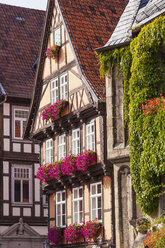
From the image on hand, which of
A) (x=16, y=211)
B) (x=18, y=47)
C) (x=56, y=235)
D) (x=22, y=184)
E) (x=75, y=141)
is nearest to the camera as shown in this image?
(x=75, y=141)

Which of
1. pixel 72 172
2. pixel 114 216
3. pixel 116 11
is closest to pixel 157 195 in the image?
pixel 114 216

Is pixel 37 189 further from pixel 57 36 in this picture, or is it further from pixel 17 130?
pixel 57 36

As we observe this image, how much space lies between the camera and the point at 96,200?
79.8 feet

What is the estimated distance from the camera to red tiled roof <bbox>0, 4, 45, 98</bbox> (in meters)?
33.5

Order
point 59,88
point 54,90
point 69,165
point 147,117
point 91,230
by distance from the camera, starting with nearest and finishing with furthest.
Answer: point 147,117 < point 91,230 < point 69,165 < point 59,88 < point 54,90

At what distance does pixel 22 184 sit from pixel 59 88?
7.36 metres

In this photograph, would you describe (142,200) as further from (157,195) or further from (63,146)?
(63,146)

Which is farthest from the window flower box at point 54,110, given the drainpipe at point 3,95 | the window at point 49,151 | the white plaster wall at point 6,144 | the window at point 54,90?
the white plaster wall at point 6,144

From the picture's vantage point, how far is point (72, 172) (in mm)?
24734

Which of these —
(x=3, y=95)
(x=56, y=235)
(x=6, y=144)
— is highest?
(x=3, y=95)

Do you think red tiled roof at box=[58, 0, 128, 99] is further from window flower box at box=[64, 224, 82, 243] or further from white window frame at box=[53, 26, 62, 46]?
window flower box at box=[64, 224, 82, 243]

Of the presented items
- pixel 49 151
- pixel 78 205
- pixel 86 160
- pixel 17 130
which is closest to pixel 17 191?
pixel 17 130

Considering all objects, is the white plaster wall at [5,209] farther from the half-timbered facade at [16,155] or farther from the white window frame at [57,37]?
the white window frame at [57,37]

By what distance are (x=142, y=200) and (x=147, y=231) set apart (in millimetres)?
855
